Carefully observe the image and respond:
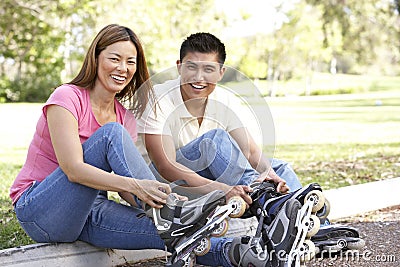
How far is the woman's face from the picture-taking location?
2.53m

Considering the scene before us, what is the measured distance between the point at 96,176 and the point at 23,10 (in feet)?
63.0

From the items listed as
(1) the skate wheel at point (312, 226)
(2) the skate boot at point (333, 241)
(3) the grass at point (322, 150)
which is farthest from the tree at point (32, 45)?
(1) the skate wheel at point (312, 226)

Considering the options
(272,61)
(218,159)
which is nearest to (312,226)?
(218,159)

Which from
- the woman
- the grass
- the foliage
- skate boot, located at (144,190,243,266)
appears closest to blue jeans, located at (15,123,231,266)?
the woman

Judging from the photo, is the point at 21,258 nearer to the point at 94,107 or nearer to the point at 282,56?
the point at 94,107

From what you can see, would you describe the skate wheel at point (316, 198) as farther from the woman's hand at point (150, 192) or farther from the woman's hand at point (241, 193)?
the woman's hand at point (150, 192)

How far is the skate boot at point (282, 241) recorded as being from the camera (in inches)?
89.5

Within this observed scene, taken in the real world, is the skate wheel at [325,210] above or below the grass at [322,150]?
above

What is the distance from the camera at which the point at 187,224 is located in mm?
2268

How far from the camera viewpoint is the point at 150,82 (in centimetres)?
272

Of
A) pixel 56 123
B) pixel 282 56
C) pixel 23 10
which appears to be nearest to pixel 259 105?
pixel 56 123

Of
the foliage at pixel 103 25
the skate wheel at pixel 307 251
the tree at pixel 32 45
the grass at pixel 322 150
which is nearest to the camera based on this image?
the skate wheel at pixel 307 251

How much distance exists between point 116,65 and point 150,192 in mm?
585

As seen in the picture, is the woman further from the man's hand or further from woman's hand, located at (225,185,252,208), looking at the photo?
the man's hand
